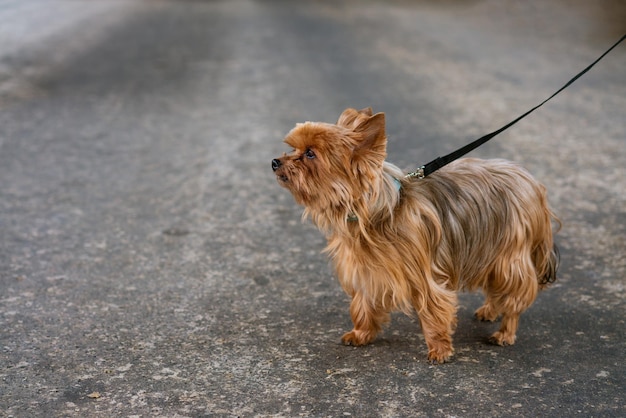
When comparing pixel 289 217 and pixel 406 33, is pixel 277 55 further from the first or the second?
pixel 289 217

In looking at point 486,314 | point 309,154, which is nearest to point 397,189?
point 309,154

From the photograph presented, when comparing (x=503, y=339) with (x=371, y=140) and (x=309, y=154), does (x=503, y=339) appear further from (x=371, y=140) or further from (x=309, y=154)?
(x=309, y=154)

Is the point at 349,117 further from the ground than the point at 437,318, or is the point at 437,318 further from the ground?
the point at 349,117

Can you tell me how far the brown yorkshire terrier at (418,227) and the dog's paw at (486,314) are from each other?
0.72 feet

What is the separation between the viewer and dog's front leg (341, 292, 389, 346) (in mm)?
Answer: 4148

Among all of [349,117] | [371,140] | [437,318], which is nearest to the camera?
[371,140]

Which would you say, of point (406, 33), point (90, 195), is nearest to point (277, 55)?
point (406, 33)

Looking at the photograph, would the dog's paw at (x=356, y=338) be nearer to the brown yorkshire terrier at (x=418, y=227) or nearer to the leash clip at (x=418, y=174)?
the brown yorkshire terrier at (x=418, y=227)

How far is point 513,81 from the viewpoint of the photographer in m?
11.8

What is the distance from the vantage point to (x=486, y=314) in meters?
4.56

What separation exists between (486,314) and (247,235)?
7.01ft

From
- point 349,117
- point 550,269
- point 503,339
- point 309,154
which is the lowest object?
point 503,339

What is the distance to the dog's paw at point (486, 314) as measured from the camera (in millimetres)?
4527

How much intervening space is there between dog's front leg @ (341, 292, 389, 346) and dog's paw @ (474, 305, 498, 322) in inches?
26.1
